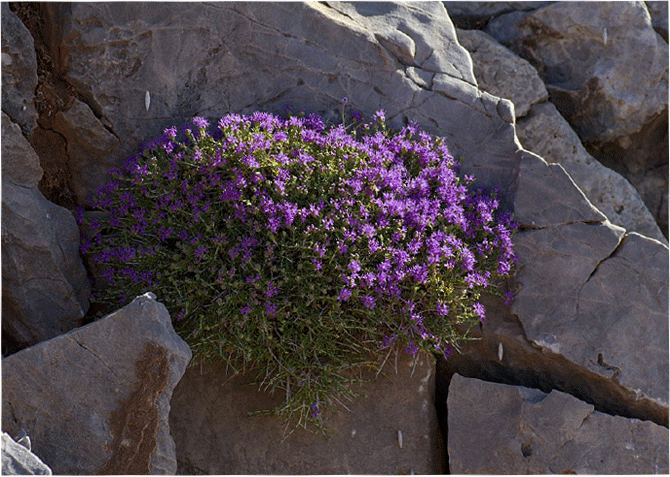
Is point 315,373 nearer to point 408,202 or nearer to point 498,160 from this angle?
point 408,202

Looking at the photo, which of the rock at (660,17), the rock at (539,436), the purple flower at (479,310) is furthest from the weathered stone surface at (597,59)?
the rock at (539,436)

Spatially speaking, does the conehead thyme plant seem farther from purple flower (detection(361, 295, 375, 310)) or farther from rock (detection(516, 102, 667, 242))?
rock (detection(516, 102, 667, 242))

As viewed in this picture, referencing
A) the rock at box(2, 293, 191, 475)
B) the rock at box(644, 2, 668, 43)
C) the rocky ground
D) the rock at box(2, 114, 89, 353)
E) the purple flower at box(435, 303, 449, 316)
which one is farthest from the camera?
the rock at box(644, 2, 668, 43)

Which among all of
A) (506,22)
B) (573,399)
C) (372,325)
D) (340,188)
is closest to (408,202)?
(340,188)

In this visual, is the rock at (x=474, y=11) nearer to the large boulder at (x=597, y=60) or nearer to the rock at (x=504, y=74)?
the large boulder at (x=597, y=60)

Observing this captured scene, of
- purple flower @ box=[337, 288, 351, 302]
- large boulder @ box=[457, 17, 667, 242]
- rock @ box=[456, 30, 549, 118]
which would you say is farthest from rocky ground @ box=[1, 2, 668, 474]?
large boulder @ box=[457, 17, 667, 242]
